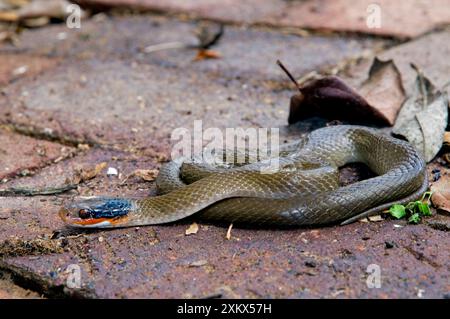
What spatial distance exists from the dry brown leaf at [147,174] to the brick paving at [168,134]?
0.04 metres

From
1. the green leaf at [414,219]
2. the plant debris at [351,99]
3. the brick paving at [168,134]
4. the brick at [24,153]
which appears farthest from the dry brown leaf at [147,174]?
the green leaf at [414,219]

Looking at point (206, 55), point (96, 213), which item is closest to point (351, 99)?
point (206, 55)

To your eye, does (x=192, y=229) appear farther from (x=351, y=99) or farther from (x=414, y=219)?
(x=351, y=99)

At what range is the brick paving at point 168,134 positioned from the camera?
305 cm

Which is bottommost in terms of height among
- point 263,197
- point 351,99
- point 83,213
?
point 83,213

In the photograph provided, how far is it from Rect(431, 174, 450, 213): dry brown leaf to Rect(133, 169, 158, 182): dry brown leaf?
5.08ft

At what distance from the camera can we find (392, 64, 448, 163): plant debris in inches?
161

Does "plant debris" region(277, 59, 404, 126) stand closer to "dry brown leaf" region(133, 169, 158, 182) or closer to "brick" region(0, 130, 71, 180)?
"dry brown leaf" region(133, 169, 158, 182)

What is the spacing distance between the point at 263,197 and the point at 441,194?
0.94m

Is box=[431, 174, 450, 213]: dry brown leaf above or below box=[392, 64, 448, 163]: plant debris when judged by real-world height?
below

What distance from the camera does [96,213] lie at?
11.6ft

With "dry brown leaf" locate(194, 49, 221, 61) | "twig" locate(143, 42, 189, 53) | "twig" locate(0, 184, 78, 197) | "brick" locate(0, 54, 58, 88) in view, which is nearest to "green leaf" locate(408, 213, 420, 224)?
"twig" locate(0, 184, 78, 197)

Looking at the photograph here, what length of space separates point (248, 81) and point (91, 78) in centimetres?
123

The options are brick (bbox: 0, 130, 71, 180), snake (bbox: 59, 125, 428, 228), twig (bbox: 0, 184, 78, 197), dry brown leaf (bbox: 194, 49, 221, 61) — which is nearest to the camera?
snake (bbox: 59, 125, 428, 228)
